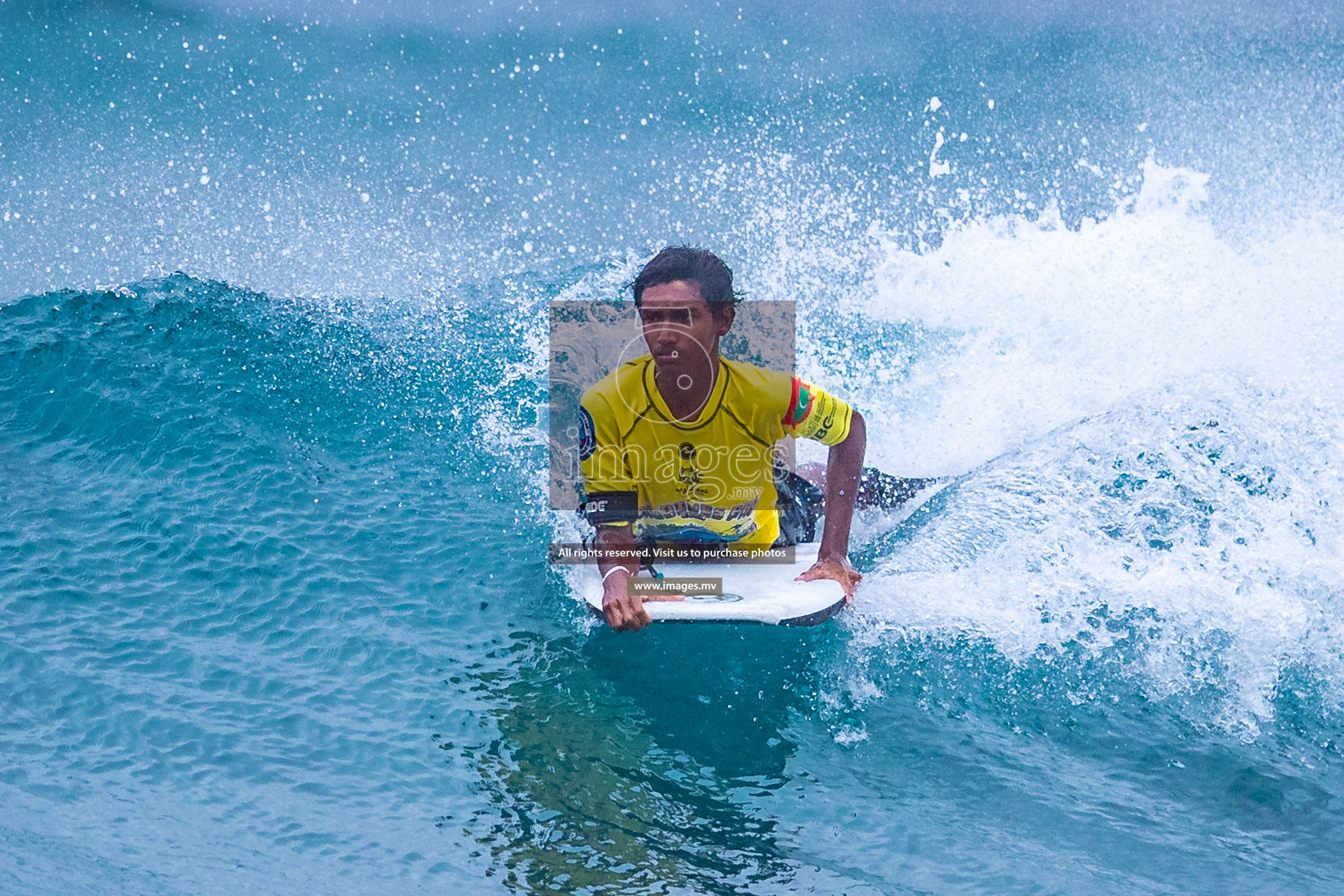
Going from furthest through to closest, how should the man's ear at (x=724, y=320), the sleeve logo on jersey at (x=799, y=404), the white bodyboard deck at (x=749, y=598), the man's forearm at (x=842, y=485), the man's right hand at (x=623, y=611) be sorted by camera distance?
the man's forearm at (x=842, y=485)
the sleeve logo on jersey at (x=799, y=404)
the white bodyboard deck at (x=749, y=598)
the man's right hand at (x=623, y=611)
the man's ear at (x=724, y=320)

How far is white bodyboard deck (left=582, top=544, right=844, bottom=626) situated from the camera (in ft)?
14.6

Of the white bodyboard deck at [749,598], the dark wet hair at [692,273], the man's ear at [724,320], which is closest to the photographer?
the dark wet hair at [692,273]

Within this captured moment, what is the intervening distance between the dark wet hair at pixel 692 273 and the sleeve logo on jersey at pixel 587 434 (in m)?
0.55

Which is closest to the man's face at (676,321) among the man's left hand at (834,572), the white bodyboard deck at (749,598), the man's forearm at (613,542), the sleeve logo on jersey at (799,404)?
the sleeve logo on jersey at (799,404)

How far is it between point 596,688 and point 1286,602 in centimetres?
348

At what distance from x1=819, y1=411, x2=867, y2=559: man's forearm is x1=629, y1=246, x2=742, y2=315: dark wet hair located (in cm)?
96

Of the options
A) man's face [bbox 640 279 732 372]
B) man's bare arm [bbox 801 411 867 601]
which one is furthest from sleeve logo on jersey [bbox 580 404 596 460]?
man's bare arm [bbox 801 411 867 601]

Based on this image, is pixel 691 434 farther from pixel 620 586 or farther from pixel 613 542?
pixel 620 586

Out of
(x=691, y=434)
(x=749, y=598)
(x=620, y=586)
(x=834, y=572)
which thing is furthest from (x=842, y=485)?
(x=620, y=586)

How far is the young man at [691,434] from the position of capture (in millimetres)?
4152

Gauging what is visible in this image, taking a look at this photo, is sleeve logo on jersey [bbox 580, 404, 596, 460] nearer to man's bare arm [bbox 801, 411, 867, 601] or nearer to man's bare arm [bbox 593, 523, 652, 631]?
man's bare arm [bbox 593, 523, 652, 631]

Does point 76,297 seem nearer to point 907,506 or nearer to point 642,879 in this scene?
point 907,506

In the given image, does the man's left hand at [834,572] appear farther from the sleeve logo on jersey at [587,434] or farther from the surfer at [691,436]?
the sleeve logo on jersey at [587,434]

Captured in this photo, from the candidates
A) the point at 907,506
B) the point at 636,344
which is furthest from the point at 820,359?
the point at 636,344
